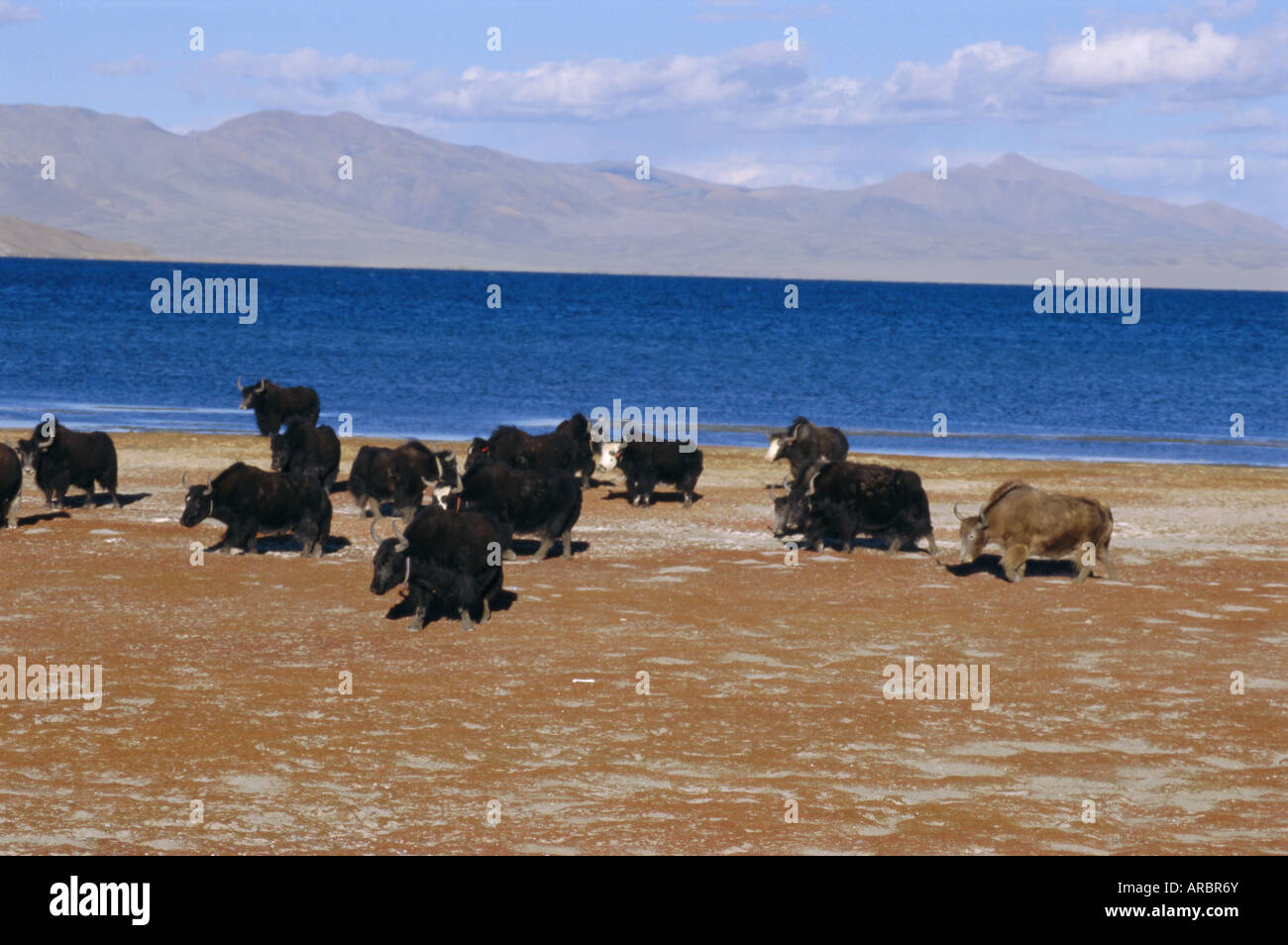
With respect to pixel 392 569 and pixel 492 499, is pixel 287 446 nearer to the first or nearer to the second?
pixel 492 499

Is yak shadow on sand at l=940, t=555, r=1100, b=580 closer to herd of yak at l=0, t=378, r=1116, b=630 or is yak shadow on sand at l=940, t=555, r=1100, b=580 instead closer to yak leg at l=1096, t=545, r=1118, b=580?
yak leg at l=1096, t=545, r=1118, b=580

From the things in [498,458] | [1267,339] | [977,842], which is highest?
[1267,339]

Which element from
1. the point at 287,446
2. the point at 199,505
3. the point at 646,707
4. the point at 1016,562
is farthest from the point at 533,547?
the point at 646,707

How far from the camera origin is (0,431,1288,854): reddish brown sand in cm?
916

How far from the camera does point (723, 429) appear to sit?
129ft

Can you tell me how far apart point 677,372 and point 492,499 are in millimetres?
47313

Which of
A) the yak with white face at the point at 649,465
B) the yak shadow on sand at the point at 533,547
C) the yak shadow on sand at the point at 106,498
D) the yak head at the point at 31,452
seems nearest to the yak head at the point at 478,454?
the yak shadow on sand at the point at 533,547

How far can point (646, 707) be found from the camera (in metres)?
11.8

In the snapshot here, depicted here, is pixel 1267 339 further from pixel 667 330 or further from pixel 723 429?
pixel 723 429

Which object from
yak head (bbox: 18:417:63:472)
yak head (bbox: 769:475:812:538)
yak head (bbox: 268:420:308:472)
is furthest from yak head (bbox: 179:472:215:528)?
yak head (bbox: 769:475:812:538)

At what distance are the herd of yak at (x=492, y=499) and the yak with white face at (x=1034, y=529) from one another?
0.02 metres

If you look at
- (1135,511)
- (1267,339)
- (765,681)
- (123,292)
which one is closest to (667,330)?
(1267,339)

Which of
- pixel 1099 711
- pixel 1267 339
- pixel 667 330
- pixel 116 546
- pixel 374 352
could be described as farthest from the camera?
pixel 1267 339

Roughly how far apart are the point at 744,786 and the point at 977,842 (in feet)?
5.59
